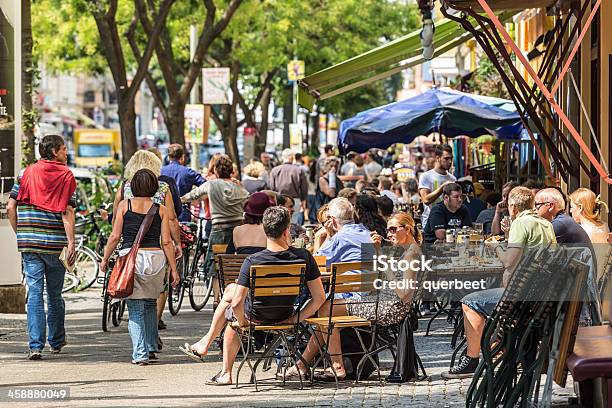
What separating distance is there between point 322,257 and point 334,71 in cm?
512

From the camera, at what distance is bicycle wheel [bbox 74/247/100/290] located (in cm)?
1808

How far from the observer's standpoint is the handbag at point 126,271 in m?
11.4

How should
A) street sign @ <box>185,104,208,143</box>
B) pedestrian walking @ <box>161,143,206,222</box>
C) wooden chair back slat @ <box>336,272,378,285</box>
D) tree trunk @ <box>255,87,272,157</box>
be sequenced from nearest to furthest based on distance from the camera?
wooden chair back slat @ <box>336,272,378,285</box>, pedestrian walking @ <box>161,143,206,222</box>, street sign @ <box>185,104,208,143</box>, tree trunk @ <box>255,87,272,157</box>

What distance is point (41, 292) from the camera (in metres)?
12.0

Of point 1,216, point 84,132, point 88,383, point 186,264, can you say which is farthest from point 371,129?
point 84,132

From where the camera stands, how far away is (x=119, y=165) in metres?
27.7

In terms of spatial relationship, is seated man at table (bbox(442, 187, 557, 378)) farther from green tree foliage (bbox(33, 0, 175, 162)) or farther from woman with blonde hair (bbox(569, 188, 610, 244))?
green tree foliage (bbox(33, 0, 175, 162))

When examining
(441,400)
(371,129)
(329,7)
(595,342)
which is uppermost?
(329,7)

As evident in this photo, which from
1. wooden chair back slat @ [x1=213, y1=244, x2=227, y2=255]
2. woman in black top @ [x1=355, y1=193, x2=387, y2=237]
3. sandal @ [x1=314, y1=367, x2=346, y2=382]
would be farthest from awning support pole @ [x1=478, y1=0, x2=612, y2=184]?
wooden chair back slat @ [x1=213, y1=244, x2=227, y2=255]

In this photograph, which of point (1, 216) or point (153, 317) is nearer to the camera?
point (153, 317)

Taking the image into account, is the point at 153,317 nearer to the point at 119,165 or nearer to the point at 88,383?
the point at 88,383

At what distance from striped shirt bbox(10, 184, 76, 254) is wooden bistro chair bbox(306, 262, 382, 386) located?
8.49ft

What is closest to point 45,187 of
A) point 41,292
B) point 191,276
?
point 41,292

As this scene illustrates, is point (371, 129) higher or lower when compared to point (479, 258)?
higher
